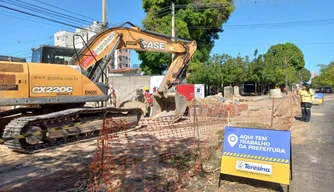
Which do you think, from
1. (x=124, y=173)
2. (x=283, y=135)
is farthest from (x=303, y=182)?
(x=124, y=173)

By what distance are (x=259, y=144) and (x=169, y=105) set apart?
27.1 feet

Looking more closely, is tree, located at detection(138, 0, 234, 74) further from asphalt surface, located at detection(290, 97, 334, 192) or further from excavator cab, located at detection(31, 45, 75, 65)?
asphalt surface, located at detection(290, 97, 334, 192)

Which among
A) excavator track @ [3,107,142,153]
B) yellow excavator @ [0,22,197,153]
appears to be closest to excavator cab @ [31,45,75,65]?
yellow excavator @ [0,22,197,153]

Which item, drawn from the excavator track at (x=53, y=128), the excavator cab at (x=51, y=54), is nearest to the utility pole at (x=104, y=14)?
the excavator cab at (x=51, y=54)

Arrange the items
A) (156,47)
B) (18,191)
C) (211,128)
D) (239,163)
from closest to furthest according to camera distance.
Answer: (18,191), (239,163), (211,128), (156,47)

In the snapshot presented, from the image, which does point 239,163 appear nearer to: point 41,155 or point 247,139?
point 247,139

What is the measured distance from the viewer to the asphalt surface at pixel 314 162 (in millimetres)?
4951

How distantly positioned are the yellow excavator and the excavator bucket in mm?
232

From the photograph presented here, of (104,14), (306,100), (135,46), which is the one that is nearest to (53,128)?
(135,46)

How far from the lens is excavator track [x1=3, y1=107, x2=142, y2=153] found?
23.8 feet

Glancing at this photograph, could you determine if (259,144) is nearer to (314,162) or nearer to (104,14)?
(314,162)

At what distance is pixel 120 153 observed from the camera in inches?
278

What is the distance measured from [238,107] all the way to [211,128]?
23.2ft

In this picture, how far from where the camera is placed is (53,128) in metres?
7.53
